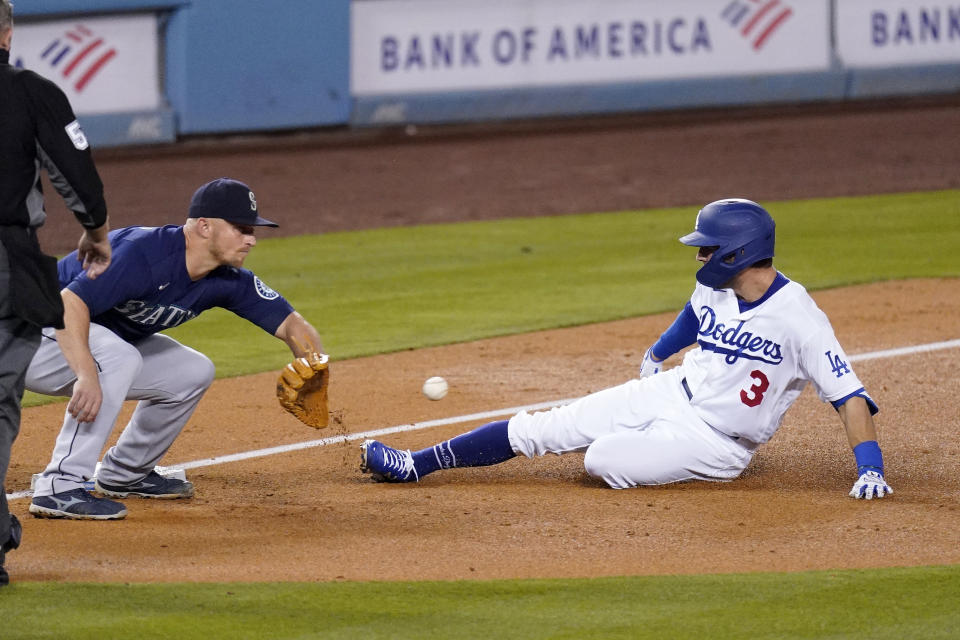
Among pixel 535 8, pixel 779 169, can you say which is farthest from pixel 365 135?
pixel 779 169

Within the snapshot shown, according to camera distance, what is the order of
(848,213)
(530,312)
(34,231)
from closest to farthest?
(34,231) → (530,312) → (848,213)

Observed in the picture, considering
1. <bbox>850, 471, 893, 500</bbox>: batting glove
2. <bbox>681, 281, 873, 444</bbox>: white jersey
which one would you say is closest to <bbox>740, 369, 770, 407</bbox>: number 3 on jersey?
<bbox>681, 281, 873, 444</bbox>: white jersey

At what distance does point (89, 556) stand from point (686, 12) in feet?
48.8

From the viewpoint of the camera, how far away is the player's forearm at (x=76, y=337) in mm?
4949

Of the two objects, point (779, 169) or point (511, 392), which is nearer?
point (511, 392)

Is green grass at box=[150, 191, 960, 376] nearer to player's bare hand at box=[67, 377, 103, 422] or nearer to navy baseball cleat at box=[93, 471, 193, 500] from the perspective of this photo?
navy baseball cleat at box=[93, 471, 193, 500]

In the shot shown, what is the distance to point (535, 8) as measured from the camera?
1792 centimetres

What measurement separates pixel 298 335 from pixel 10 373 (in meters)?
1.47

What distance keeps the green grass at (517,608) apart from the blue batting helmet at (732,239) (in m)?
1.33

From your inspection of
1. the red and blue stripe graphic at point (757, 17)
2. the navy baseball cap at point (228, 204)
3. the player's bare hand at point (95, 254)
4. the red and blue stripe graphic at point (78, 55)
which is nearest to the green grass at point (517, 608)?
the player's bare hand at point (95, 254)

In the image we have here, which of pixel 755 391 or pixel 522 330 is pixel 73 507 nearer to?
pixel 755 391

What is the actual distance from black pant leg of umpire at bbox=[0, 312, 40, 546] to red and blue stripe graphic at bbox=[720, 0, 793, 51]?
15.3 metres

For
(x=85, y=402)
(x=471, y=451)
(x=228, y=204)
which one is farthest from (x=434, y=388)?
(x=85, y=402)

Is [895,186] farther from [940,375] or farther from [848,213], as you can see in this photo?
[940,375]
